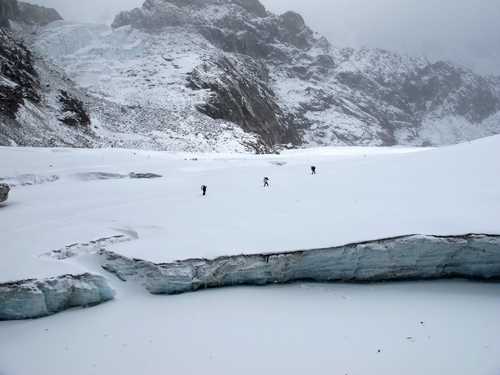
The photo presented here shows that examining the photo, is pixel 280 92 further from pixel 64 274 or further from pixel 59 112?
pixel 64 274

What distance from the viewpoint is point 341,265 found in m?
11.0

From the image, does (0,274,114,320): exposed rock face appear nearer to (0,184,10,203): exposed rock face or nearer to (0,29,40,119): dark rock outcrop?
(0,184,10,203): exposed rock face

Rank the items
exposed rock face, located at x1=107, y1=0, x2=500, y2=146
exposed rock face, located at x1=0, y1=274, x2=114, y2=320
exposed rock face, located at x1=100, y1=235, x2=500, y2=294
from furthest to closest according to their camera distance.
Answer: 1. exposed rock face, located at x1=107, y1=0, x2=500, y2=146
2. exposed rock face, located at x1=100, y1=235, x2=500, y2=294
3. exposed rock face, located at x1=0, y1=274, x2=114, y2=320

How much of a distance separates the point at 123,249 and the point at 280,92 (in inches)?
4837

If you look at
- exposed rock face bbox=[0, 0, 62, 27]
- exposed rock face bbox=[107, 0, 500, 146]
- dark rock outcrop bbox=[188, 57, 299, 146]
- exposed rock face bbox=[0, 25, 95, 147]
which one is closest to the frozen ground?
exposed rock face bbox=[0, 25, 95, 147]

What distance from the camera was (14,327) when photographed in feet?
29.7

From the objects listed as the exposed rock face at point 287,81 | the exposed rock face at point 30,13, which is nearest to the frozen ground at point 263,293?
the exposed rock face at point 287,81

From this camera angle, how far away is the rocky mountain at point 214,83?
49531 mm

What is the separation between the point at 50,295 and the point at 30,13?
12159 cm

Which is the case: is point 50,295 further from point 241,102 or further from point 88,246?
point 241,102

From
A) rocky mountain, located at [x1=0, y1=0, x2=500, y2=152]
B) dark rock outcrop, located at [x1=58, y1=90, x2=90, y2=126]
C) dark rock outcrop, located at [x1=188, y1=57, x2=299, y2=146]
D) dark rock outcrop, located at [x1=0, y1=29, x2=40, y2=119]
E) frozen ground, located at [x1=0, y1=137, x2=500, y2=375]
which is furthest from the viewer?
dark rock outcrop, located at [x1=188, y1=57, x2=299, y2=146]

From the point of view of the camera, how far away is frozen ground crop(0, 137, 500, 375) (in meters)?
8.14

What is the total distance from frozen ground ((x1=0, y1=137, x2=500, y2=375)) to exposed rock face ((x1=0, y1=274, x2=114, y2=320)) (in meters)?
0.28

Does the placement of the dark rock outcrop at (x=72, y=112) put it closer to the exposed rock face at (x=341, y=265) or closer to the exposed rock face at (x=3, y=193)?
the exposed rock face at (x=3, y=193)
